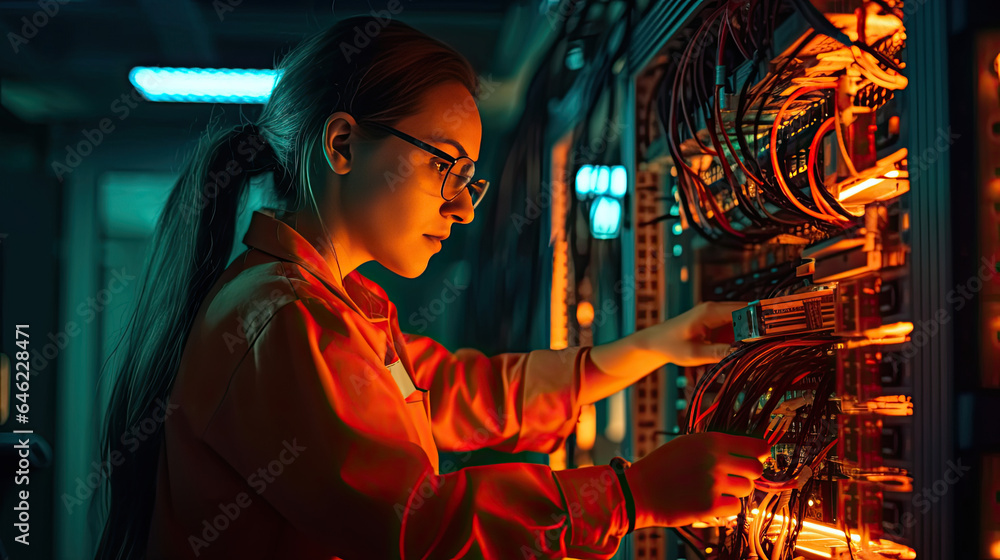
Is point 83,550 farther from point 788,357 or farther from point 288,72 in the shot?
point 788,357

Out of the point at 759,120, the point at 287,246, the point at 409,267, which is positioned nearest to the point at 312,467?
the point at 287,246

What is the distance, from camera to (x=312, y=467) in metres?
0.87

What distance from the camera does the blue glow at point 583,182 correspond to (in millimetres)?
1617

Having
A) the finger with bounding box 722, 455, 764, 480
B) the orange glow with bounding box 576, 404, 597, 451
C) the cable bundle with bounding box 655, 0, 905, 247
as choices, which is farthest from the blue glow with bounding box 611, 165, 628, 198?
the finger with bounding box 722, 455, 764, 480

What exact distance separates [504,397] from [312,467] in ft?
1.93

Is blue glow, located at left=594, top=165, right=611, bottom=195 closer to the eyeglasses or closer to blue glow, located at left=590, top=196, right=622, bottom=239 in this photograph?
blue glow, located at left=590, top=196, right=622, bottom=239

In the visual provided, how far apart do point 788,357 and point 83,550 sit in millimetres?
2112

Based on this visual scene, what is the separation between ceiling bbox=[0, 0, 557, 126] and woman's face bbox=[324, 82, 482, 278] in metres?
0.64

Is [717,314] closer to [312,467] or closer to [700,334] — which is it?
[700,334]

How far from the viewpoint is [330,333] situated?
944 millimetres

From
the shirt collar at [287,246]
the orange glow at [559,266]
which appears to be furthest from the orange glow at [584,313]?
the shirt collar at [287,246]

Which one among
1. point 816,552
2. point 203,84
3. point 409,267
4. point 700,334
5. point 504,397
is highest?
point 203,84

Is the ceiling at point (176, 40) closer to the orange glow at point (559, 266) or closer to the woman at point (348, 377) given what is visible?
the orange glow at point (559, 266)

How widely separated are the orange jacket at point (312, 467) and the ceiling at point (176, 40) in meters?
1.00
